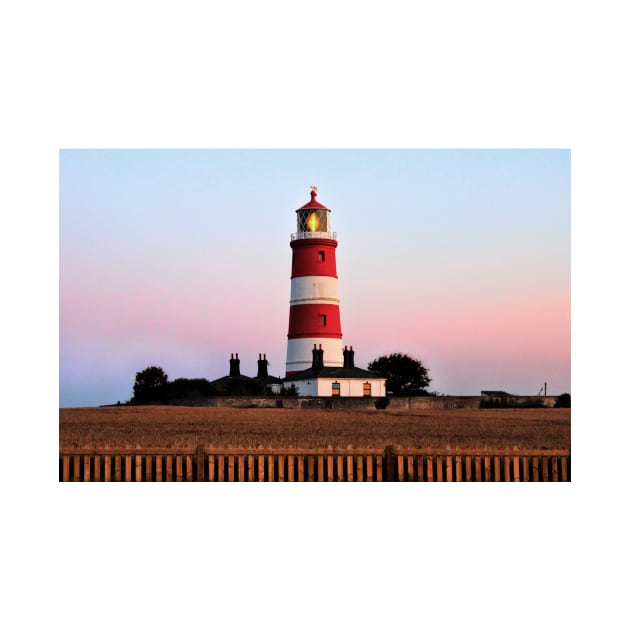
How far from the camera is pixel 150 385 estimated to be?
52938 millimetres

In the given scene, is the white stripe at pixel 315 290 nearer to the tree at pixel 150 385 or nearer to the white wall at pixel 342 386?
the white wall at pixel 342 386

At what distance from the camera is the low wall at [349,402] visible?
46.0 m

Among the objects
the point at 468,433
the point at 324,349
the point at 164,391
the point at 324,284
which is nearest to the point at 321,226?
the point at 324,284

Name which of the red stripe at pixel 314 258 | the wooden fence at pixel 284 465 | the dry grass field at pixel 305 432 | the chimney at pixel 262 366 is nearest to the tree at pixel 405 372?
the chimney at pixel 262 366

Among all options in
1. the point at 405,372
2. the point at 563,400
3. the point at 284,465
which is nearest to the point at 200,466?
the point at 284,465

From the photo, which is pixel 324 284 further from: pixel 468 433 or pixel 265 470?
pixel 265 470

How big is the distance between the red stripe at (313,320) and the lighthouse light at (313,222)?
4179mm

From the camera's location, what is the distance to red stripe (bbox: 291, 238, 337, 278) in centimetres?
5197

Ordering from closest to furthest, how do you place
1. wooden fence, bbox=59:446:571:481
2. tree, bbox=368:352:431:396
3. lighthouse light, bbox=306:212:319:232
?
wooden fence, bbox=59:446:571:481 → lighthouse light, bbox=306:212:319:232 → tree, bbox=368:352:431:396

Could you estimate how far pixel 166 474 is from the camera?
51.7ft

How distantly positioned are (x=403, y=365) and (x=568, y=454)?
55138 millimetres

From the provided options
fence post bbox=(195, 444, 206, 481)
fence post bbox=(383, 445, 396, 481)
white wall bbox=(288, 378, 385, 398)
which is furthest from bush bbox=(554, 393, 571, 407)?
fence post bbox=(195, 444, 206, 481)

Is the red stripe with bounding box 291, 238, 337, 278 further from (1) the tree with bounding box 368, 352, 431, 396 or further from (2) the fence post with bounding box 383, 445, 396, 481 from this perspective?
(2) the fence post with bounding box 383, 445, 396, 481

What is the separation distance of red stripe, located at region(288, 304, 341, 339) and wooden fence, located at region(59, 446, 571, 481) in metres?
35.4
